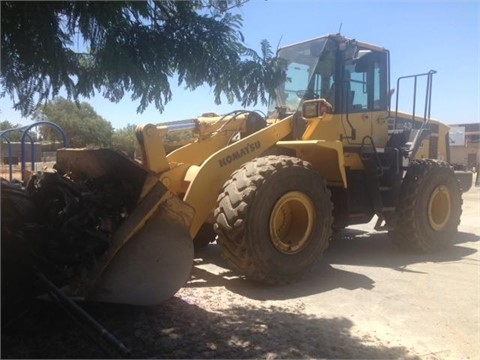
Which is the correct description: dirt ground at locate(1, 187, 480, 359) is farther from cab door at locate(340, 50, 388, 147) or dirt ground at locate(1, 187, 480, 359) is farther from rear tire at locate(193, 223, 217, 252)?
cab door at locate(340, 50, 388, 147)

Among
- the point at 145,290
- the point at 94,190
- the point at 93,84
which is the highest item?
the point at 93,84

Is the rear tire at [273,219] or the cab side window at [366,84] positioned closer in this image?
the rear tire at [273,219]

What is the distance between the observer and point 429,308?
15.1 feet

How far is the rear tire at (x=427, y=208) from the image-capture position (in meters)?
7.05

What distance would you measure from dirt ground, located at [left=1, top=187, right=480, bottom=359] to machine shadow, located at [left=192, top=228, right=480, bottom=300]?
0.03 m

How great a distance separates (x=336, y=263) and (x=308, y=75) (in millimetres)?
2748

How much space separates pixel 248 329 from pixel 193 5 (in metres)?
2.52

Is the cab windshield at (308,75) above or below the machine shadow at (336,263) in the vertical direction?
above

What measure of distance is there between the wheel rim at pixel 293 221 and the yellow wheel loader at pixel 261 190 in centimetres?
2

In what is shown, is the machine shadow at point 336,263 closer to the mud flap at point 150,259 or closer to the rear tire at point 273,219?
the rear tire at point 273,219

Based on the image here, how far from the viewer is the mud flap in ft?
12.0

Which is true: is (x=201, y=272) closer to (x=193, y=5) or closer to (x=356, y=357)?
(x=356, y=357)

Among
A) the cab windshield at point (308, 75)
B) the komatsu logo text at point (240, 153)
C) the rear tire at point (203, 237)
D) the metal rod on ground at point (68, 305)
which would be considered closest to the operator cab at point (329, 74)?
the cab windshield at point (308, 75)

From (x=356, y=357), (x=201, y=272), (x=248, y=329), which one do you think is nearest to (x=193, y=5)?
(x=248, y=329)
